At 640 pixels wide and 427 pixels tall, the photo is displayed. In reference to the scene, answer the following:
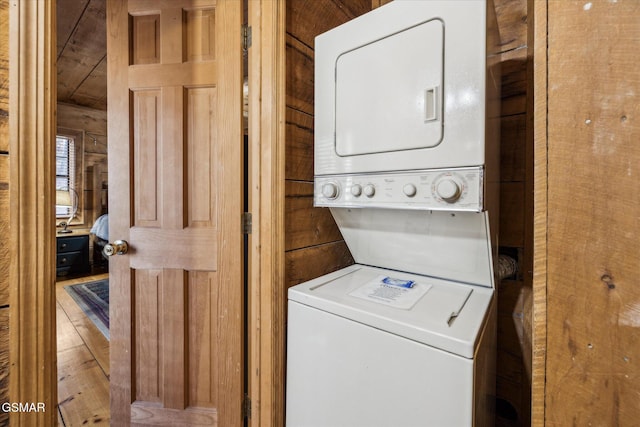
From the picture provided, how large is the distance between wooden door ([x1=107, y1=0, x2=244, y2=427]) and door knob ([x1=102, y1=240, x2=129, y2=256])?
0.08 feet

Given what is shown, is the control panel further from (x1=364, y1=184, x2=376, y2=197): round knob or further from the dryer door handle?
the dryer door handle

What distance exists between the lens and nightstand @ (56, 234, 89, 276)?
Answer: 385 cm

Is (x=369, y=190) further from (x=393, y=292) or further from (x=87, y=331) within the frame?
(x=87, y=331)

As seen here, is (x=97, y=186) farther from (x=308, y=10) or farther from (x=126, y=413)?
(x=308, y=10)

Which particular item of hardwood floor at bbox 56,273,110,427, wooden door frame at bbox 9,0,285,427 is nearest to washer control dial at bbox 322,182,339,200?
wooden door frame at bbox 9,0,285,427

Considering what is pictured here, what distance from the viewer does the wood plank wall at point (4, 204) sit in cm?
67

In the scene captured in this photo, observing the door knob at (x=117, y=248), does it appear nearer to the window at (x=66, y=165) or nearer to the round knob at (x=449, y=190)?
the round knob at (x=449, y=190)

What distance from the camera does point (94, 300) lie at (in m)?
3.10

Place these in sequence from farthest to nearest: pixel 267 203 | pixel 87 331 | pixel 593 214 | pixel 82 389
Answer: pixel 87 331, pixel 82 389, pixel 267 203, pixel 593 214

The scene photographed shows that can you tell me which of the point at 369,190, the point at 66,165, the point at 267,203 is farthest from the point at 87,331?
the point at 66,165

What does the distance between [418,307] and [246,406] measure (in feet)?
2.99

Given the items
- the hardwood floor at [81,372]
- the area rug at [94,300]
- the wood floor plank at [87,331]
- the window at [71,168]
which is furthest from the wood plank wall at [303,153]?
the window at [71,168]

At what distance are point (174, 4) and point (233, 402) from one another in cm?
174

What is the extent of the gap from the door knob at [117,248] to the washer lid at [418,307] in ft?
2.73
